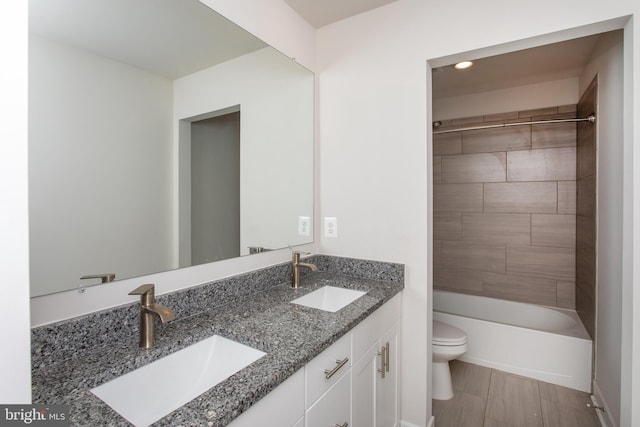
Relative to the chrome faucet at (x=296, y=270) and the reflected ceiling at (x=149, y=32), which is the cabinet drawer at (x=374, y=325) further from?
the reflected ceiling at (x=149, y=32)

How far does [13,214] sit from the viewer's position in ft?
1.49

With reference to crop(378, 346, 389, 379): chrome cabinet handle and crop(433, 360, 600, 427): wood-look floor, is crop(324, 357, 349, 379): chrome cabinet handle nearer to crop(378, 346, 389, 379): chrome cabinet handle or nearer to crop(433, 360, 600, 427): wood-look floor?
crop(378, 346, 389, 379): chrome cabinet handle

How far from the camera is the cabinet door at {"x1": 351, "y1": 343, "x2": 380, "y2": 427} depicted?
124 centimetres

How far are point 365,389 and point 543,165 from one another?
2.58 m

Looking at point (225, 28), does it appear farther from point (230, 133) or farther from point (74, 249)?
point (74, 249)

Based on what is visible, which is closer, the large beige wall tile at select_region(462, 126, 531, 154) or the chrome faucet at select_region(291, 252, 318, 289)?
the chrome faucet at select_region(291, 252, 318, 289)

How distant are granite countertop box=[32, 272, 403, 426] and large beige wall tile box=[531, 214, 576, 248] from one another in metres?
2.09

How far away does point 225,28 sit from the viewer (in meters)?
1.39

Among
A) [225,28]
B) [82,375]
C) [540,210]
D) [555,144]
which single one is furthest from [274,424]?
[555,144]

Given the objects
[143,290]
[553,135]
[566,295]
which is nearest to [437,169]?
[553,135]

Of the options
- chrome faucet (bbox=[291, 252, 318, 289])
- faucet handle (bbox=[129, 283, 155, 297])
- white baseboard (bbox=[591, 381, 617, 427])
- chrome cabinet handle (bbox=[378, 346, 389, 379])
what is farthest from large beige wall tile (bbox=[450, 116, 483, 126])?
faucet handle (bbox=[129, 283, 155, 297])

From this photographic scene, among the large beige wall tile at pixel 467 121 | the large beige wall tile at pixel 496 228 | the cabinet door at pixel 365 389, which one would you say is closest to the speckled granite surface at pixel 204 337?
the cabinet door at pixel 365 389

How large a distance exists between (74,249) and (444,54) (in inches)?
68.3

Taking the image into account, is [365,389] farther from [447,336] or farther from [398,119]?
[398,119]
